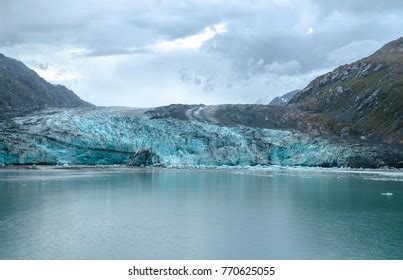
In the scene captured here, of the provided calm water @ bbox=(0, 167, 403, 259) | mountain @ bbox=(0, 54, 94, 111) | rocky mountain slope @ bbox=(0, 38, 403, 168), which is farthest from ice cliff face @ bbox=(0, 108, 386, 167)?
calm water @ bbox=(0, 167, 403, 259)

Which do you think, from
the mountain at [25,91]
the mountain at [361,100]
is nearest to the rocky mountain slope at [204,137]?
the mountain at [361,100]

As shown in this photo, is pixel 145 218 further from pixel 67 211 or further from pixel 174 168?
pixel 174 168

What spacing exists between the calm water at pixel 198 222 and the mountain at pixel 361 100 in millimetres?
41616

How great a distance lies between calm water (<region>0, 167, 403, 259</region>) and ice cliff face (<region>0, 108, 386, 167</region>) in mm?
24770

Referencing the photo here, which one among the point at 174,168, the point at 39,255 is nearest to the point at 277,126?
the point at 174,168

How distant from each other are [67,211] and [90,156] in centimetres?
3826

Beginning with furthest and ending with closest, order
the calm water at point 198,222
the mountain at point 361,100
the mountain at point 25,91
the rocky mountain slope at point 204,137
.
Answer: the mountain at point 25,91 < the mountain at point 361,100 < the rocky mountain slope at point 204,137 < the calm water at point 198,222

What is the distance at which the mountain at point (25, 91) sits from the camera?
9777 centimetres

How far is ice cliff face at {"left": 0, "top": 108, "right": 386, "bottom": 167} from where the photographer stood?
193 feet

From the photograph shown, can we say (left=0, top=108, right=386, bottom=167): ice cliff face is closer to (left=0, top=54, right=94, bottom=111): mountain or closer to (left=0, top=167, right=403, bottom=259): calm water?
(left=0, top=54, right=94, bottom=111): mountain

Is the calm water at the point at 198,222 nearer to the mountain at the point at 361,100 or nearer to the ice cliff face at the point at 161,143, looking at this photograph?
the ice cliff face at the point at 161,143

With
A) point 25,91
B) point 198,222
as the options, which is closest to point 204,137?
point 198,222

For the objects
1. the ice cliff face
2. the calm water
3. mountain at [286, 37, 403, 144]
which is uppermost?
mountain at [286, 37, 403, 144]

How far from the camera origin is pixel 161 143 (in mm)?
62594
